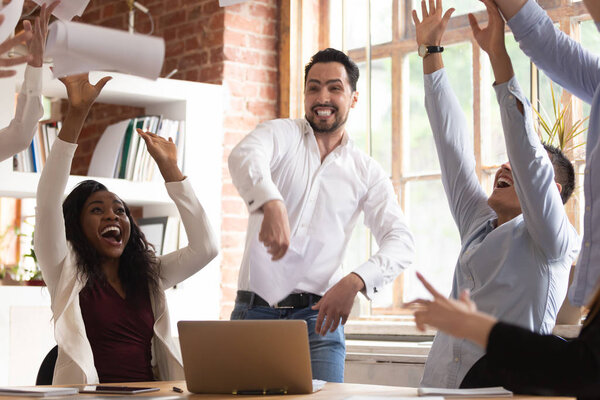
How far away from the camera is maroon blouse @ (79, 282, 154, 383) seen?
2438 mm

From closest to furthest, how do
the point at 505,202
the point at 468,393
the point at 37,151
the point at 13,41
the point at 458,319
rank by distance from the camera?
the point at 458,319, the point at 468,393, the point at 13,41, the point at 505,202, the point at 37,151

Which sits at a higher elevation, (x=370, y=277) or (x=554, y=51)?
(x=554, y=51)

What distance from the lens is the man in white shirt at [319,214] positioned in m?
2.54

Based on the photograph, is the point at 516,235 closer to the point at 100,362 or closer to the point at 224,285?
the point at 100,362

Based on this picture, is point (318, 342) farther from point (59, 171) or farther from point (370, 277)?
point (59, 171)

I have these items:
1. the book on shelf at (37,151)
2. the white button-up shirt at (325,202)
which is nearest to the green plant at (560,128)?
the white button-up shirt at (325,202)

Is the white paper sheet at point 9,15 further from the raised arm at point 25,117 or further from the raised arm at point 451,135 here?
the raised arm at point 451,135

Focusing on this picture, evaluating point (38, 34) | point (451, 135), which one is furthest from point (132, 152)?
point (451, 135)

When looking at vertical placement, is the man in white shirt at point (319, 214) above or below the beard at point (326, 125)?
below

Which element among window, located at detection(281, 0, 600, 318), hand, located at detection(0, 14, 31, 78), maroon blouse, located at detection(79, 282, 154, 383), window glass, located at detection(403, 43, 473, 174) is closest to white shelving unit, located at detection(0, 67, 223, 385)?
window, located at detection(281, 0, 600, 318)

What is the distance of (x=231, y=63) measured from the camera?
410 centimetres

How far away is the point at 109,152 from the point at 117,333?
158cm

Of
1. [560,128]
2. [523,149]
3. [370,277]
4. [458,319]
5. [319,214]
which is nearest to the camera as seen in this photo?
[458,319]

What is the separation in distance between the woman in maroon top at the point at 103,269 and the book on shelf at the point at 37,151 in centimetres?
100
